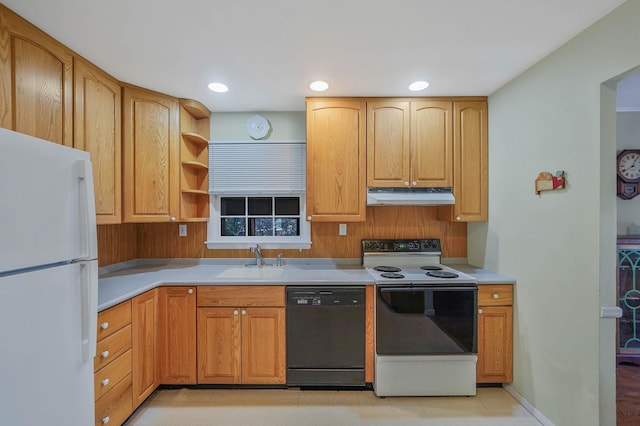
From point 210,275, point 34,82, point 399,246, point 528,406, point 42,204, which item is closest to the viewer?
point 42,204

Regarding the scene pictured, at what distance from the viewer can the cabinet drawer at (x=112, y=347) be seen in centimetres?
155

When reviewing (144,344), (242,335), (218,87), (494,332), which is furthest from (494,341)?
(218,87)

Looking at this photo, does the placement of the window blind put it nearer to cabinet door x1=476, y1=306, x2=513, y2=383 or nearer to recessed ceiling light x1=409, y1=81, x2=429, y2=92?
recessed ceiling light x1=409, y1=81, x2=429, y2=92

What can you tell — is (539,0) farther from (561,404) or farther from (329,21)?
(561,404)

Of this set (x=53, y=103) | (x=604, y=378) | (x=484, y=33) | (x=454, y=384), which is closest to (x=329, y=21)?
(x=484, y=33)

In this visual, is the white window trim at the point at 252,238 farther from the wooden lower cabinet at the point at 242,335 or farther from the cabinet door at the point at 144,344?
the cabinet door at the point at 144,344

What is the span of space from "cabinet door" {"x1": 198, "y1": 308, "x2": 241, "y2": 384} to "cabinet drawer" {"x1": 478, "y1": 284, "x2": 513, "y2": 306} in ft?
6.36

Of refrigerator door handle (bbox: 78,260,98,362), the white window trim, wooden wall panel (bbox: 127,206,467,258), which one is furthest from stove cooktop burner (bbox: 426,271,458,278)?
refrigerator door handle (bbox: 78,260,98,362)

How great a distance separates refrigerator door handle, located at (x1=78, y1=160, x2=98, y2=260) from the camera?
115cm

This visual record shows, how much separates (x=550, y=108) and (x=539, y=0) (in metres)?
0.72

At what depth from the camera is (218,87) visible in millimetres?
2189

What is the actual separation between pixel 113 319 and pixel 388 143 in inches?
94.7

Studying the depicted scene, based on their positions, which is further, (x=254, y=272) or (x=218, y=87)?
(x=254, y=272)

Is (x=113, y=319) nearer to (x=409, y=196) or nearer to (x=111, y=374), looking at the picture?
(x=111, y=374)
